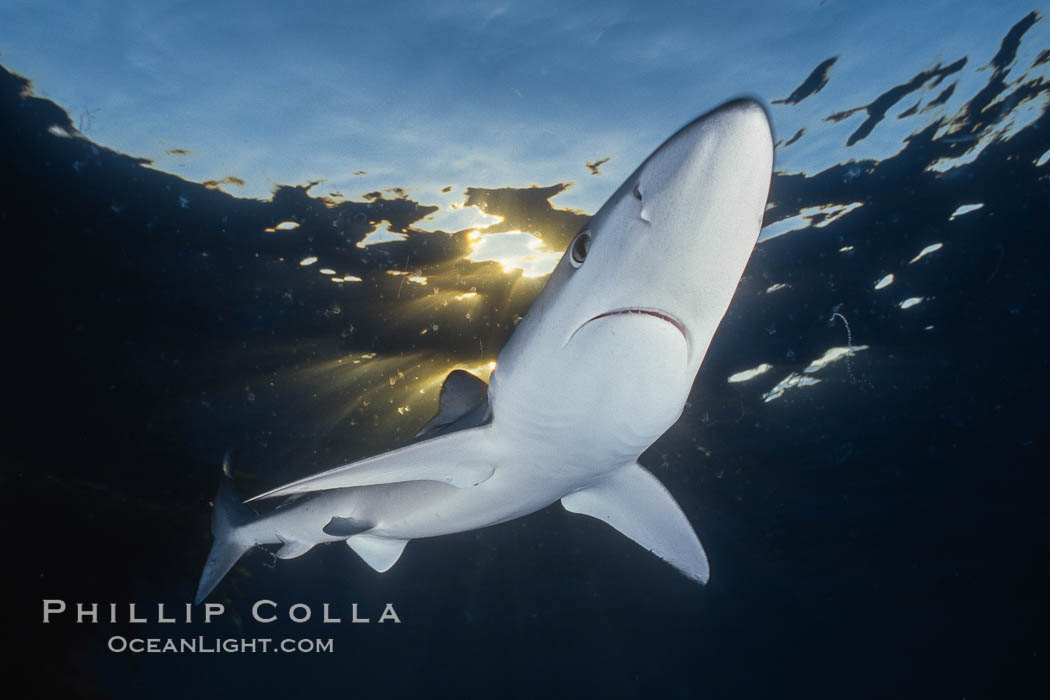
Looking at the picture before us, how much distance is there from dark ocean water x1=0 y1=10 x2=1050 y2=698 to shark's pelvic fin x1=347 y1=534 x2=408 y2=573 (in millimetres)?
1144

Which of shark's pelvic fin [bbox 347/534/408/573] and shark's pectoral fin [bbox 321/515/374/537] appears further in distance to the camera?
shark's pelvic fin [bbox 347/534/408/573]

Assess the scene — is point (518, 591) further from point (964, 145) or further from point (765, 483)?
point (964, 145)

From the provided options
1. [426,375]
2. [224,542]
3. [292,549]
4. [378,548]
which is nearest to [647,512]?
[378,548]

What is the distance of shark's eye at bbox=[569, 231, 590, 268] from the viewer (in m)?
2.02

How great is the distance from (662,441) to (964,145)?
8.67 m

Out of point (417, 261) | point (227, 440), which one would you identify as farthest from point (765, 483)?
point (227, 440)

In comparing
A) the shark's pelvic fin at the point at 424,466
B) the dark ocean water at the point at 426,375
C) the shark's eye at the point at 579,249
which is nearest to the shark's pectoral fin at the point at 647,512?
the shark's pelvic fin at the point at 424,466

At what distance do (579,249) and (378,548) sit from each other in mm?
3948

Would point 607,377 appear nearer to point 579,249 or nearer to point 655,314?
point 655,314

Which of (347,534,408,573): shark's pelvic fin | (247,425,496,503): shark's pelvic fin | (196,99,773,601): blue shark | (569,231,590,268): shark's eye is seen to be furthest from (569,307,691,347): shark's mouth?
(347,534,408,573): shark's pelvic fin

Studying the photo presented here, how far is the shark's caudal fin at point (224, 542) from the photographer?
5.52 m

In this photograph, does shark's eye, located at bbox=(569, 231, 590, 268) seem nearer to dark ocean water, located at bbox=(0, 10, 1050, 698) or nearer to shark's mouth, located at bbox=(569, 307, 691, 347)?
shark's mouth, located at bbox=(569, 307, 691, 347)

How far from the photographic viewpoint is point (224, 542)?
18.5 feet

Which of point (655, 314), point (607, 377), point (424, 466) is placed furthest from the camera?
point (424, 466)
